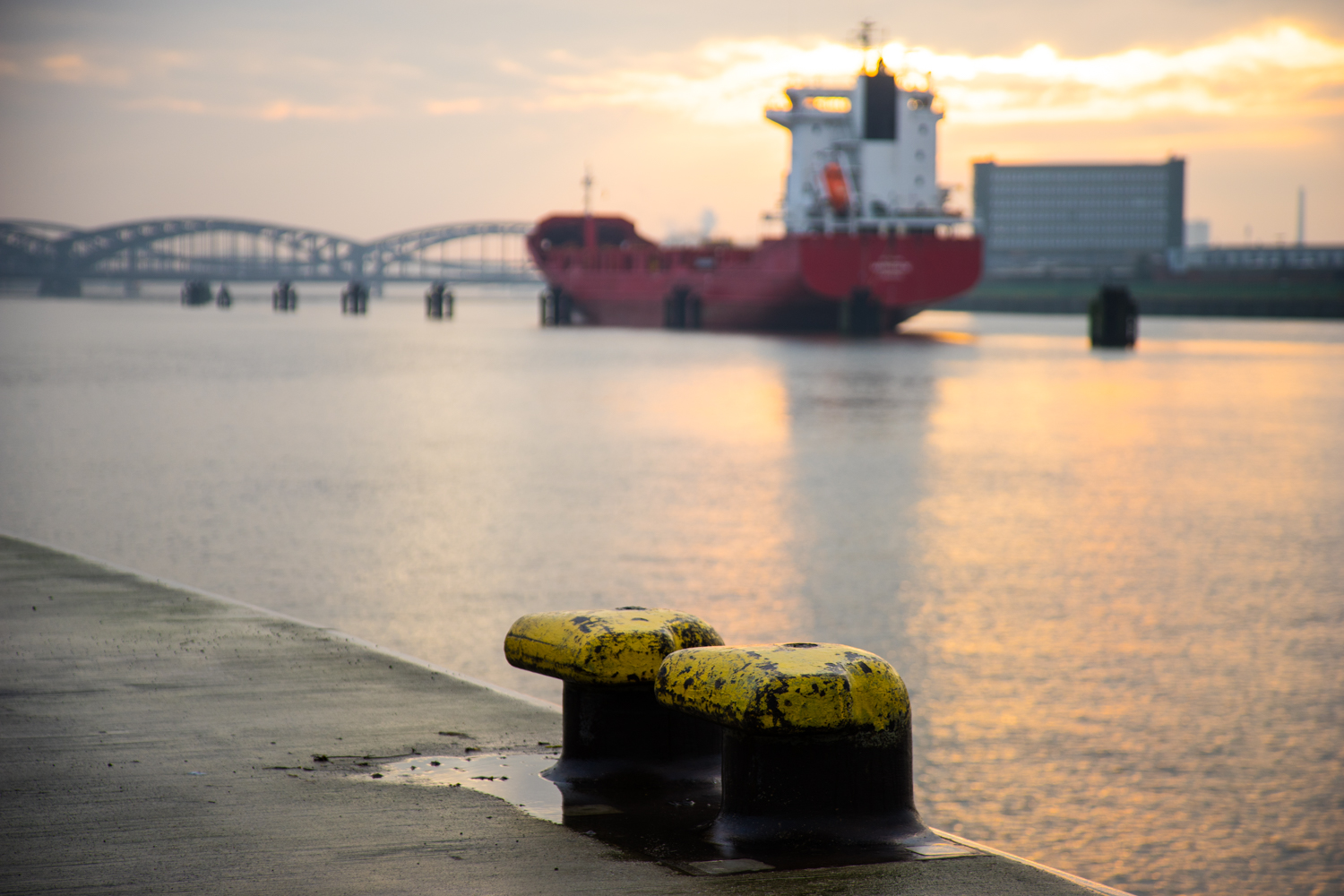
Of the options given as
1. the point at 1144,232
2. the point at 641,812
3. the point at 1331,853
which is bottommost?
the point at 1331,853

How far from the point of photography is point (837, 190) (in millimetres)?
50938

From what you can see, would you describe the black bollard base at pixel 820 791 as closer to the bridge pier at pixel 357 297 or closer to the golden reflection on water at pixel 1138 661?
the golden reflection on water at pixel 1138 661

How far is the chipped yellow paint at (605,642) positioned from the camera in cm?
376

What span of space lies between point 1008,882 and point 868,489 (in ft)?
45.3

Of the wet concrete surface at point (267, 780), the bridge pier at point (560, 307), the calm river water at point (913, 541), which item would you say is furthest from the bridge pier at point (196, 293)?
the wet concrete surface at point (267, 780)

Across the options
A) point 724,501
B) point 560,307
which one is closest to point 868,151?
point 560,307

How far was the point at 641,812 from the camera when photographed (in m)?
3.53

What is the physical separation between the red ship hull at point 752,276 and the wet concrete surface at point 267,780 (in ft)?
153

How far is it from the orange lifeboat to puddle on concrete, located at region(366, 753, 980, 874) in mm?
48310

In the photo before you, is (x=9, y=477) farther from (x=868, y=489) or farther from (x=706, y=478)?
(x=868, y=489)

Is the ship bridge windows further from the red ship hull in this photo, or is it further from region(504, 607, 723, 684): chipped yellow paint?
region(504, 607, 723, 684): chipped yellow paint

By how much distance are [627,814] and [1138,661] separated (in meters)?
6.14

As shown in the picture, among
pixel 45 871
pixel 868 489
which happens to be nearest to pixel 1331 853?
pixel 45 871

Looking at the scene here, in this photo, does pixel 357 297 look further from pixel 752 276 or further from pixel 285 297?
pixel 752 276
